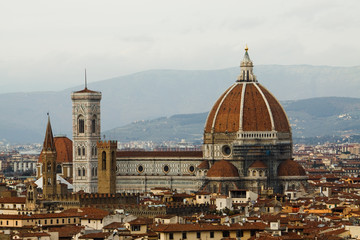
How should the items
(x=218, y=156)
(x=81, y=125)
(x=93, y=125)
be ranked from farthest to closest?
(x=93, y=125)
(x=81, y=125)
(x=218, y=156)

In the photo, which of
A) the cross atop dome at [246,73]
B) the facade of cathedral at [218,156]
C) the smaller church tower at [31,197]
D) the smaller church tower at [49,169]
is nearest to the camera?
the smaller church tower at [31,197]

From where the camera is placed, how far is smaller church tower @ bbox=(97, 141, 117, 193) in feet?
441

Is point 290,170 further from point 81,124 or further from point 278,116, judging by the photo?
point 81,124

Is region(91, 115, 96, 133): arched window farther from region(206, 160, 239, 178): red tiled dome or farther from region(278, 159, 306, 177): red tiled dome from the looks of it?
region(278, 159, 306, 177): red tiled dome

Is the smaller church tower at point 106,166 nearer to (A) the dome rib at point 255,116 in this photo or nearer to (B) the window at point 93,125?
(B) the window at point 93,125

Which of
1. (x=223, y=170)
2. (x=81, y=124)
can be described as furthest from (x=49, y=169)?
(x=81, y=124)

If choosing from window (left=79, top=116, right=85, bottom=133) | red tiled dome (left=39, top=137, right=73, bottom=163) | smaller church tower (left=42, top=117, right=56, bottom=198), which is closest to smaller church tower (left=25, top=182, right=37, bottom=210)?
smaller church tower (left=42, top=117, right=56, bottom=198)

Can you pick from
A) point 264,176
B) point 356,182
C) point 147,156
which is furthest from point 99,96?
point 356,182

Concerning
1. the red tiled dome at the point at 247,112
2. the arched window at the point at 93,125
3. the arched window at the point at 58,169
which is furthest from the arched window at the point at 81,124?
the red tiled dome at the point at 247,112

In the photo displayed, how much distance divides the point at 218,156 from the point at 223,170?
5531 millimetres

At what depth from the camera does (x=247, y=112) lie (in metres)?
138

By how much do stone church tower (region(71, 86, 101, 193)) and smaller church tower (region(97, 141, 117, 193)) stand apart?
9.17 m

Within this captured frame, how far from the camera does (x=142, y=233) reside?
242 ft

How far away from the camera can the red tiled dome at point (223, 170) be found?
13412 cm
